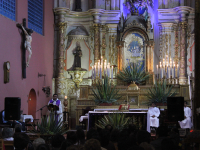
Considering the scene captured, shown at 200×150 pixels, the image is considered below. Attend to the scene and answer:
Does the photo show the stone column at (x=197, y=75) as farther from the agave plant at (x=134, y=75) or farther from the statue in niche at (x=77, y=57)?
the statue in niche at (x=77, y=57)

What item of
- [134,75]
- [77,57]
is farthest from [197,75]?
[77,57]

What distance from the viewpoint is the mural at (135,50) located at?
16.4m

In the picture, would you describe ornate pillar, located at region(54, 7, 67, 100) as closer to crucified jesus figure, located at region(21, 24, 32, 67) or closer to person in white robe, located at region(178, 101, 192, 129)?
crucified jesus figure, located at region(21, 24, 32, 67)

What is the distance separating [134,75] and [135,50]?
6.16ft

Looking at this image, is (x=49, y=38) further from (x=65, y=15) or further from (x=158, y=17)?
(x=158, y=17)

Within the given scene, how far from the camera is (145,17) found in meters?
16.5

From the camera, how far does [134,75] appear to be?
49.3 feet

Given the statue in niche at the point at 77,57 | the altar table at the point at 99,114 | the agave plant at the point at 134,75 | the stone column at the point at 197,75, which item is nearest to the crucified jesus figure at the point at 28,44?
the statue in niche at the point at 77,57

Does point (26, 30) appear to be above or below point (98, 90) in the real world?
above

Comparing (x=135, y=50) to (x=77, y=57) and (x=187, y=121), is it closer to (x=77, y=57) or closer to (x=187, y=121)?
(x=77, y=57)

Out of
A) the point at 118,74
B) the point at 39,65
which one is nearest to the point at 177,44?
the point at 118,74

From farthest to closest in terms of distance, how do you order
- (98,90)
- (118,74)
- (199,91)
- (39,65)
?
(118,74)
(39,65)
(98,90)
(199,91)

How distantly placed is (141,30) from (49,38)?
14.1 ft

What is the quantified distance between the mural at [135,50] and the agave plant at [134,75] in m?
0.86
